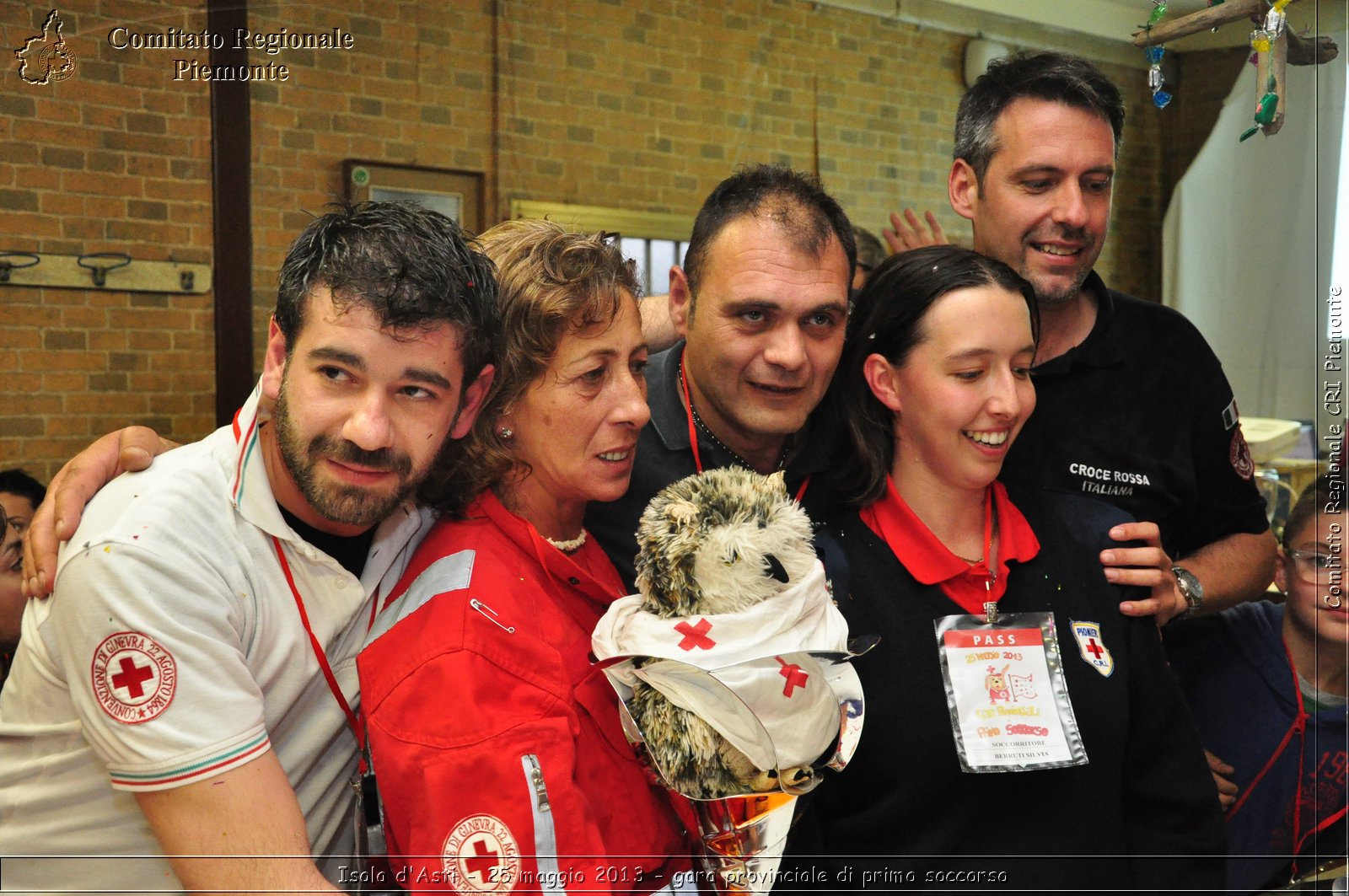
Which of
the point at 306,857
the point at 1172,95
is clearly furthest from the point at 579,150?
the point at 306,857

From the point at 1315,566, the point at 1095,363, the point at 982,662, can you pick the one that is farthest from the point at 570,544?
the point at 1315,566

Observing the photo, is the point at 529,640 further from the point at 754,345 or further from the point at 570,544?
the point at 754,345

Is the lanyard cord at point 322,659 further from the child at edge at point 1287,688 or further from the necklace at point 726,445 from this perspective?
the child at edge at point 1287,688

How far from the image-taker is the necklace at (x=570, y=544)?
1501mm

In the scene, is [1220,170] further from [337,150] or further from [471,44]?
[337,150]

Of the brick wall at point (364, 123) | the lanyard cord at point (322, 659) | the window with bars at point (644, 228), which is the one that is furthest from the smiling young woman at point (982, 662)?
the window with bars at point (644, 228)

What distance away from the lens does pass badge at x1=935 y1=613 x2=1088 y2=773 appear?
4.91 feet

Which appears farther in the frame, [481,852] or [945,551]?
[945,551]

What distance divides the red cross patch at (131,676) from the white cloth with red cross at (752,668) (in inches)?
21.6

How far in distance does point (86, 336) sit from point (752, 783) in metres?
2.15

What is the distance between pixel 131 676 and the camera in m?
1.21

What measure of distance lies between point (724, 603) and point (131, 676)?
2.45ft

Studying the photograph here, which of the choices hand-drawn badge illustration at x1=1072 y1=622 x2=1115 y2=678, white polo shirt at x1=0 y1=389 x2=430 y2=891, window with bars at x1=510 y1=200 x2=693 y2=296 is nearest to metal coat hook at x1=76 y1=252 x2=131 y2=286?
window with bars at x1=510 y1=200 x2=693 y2=296

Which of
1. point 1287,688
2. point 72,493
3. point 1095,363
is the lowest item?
point 1287,688
